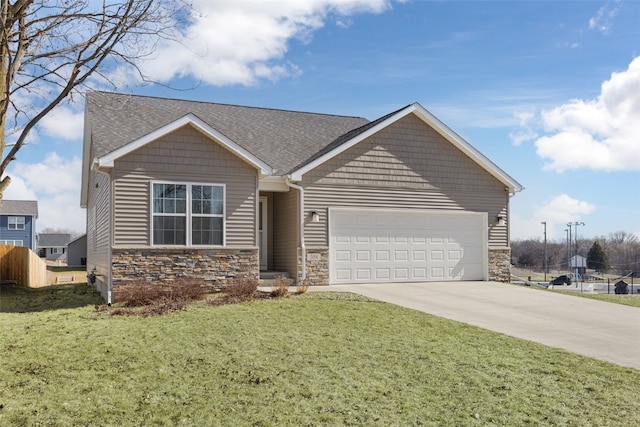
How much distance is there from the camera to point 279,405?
584 centimetres

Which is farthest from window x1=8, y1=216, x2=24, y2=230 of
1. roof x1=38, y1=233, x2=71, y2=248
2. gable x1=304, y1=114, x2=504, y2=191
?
gable x1=304, y1=114, x2=504, y2=191

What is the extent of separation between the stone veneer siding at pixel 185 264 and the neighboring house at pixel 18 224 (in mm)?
43268

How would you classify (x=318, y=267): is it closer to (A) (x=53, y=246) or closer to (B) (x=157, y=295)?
(B) (x=157, y=295)

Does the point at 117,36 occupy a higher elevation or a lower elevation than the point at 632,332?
higher

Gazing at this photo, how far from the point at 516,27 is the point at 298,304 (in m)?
8.32

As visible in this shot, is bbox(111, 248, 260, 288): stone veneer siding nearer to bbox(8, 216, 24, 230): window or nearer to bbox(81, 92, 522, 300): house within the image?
bbox(81, 92, 522, 300): house

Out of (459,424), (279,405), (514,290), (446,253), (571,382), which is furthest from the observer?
(446,253)

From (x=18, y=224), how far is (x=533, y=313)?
51051mm

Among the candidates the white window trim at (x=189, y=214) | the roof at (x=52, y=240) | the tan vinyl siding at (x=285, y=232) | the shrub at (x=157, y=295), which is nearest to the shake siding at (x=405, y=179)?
the tan vinyl siding at (x=285, y=232)

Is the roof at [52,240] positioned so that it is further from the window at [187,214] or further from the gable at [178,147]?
the gable at [178,147]

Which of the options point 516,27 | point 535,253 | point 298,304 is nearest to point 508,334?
point 298,304

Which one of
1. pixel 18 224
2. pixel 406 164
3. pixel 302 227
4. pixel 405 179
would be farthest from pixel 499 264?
pixel 18 224

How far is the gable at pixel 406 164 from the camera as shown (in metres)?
16.2

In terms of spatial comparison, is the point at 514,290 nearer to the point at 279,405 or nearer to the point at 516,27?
the point at 516,27
